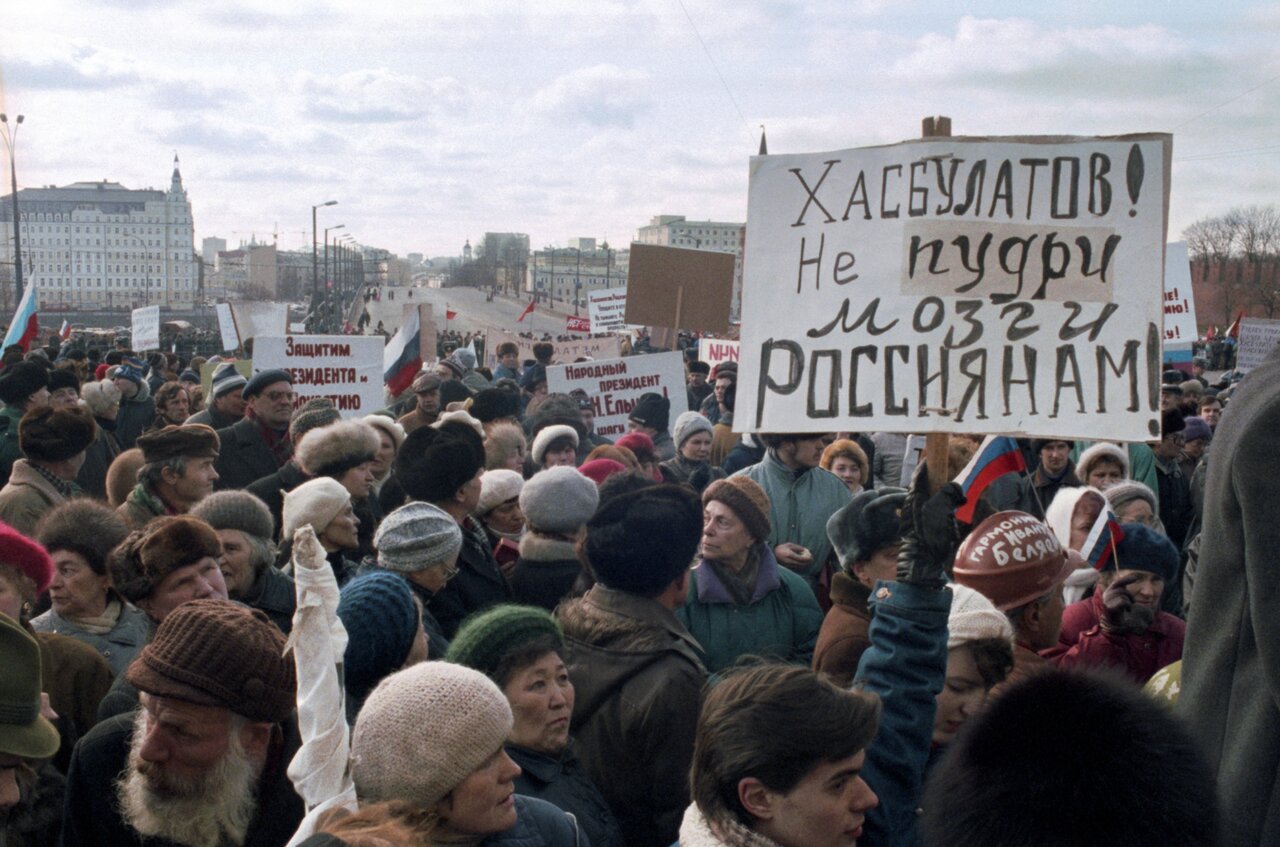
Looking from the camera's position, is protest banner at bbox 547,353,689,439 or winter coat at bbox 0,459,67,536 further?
protest banner at bbox 547,353,689,439

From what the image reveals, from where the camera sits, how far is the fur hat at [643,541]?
3562 mm

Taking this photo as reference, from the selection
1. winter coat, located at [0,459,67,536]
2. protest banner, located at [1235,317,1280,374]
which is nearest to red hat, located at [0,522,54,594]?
winter coat, located at [0,459,67,536]

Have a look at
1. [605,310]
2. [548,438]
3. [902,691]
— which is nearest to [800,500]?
[548,438]

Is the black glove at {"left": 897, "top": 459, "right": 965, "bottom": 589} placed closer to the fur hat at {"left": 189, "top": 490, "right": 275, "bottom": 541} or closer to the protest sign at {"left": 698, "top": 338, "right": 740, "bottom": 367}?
the fur hat at {"left": 189, "top": 490, "right": 275, "bottom": 541}

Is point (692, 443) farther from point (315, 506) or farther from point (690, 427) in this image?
point (315, 506)

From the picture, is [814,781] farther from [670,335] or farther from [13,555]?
[670,335]

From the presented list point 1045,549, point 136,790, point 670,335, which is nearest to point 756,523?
point 1045,549

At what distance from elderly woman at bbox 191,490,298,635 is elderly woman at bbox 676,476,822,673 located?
4.66ft

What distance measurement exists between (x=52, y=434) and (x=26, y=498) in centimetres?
38

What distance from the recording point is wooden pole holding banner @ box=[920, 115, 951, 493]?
2.96 m

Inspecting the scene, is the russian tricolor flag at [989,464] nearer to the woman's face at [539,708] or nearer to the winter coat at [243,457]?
the woman's face at [539,708]

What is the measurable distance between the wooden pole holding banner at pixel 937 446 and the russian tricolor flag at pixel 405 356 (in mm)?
8412

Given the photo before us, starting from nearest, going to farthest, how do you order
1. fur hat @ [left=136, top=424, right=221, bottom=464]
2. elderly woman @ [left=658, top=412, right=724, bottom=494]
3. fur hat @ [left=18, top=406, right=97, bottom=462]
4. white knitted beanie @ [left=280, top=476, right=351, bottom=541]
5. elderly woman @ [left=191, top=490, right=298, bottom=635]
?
elderly woman @ [left=191, top=490, right=298, bottom=635] → white knitted beanie @ [left=280, top=476, right=351, bottom=541] → fur hat @ [left=136, top=424, right=221, bottom=464] → fur hat @ [left=18, top=406, right=97, bottom=462] → elderly woman @ [left=658, top=412, right=724, bottom=494]

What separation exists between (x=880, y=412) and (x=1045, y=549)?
842 mm
